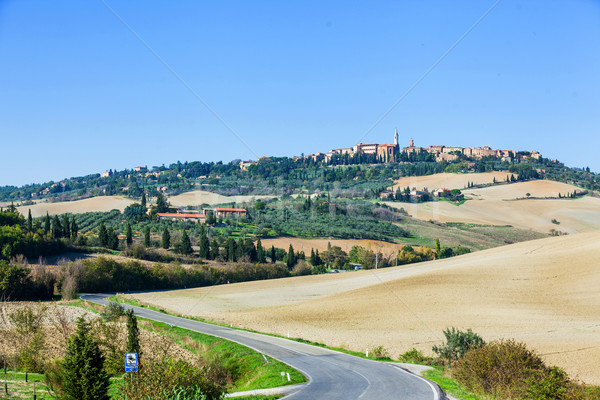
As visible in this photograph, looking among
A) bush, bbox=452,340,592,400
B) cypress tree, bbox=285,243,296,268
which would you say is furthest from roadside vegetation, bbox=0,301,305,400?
cypress tree, bbox=285,243,296,268

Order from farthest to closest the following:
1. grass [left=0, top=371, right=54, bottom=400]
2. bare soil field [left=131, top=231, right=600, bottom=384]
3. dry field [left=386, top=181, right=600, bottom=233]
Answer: dry field [left=386, top=181, right=600, bottom=233] < bare soil field [left=131, top=231, right=600, bottom=384] < grass [left=0, top=371, right=54, bottom=400]

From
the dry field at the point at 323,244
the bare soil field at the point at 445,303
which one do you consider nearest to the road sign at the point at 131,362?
the bare soil field at the point at 445,303

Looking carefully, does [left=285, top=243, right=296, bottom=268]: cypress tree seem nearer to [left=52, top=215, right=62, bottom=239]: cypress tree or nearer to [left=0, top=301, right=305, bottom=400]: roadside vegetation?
[left=52, top=215, right=62, bottom=239]: cypress tree

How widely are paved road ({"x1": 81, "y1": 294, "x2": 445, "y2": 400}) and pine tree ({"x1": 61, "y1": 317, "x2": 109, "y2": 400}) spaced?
8.16m

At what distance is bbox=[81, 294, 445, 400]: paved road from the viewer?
2277 cm

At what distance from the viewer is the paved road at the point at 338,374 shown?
22.8 meters

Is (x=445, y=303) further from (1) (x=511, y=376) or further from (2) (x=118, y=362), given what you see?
(1) (x=511, y=376)

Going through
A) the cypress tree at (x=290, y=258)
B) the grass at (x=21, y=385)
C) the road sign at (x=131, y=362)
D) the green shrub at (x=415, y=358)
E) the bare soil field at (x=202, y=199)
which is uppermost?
the bare soil field at (x=202, y=199)

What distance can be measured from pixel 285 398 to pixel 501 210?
155m

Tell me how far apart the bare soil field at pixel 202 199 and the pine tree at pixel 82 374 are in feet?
501

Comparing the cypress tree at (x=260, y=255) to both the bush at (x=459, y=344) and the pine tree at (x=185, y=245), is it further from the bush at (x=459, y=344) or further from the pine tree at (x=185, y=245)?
the bush at (x=459, y=344)

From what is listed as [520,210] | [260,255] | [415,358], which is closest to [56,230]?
[260,255]

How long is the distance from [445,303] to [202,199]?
140 metres

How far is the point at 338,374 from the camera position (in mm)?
27859
